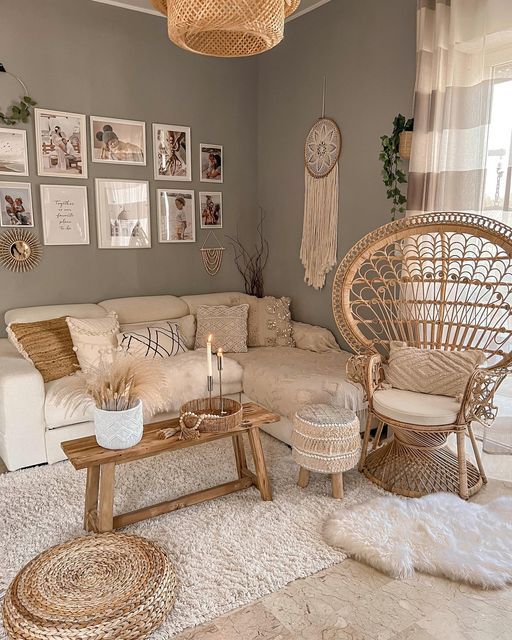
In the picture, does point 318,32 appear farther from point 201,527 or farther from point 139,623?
point 139,623

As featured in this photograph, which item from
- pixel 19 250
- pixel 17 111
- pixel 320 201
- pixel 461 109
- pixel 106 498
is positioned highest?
pixel 17 111

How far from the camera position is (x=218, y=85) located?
177 inches

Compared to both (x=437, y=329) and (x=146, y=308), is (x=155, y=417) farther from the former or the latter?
(x=437, y=329)

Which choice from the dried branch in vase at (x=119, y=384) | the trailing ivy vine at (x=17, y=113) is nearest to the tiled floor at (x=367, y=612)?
the dried branch in vase at (x=119, y=384)

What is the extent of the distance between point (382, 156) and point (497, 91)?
75 cm

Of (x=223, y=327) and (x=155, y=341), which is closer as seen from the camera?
(x=155, y=341)

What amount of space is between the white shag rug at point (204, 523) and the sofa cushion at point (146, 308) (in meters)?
1.18

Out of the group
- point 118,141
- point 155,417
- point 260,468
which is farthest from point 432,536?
point 118,141

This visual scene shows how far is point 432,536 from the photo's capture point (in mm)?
2262

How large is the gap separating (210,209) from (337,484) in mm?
2761

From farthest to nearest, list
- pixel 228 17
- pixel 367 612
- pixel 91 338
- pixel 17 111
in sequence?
pixel 17 111 → pixel 91 338 → pixel 367 612 → pixel 228 17

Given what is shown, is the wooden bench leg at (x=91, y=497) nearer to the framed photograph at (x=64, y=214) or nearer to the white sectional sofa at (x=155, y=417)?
the white sectional sofa at (x=155, y=417)

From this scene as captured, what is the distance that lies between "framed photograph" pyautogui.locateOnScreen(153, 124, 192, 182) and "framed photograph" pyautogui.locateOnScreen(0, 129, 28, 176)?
982mm

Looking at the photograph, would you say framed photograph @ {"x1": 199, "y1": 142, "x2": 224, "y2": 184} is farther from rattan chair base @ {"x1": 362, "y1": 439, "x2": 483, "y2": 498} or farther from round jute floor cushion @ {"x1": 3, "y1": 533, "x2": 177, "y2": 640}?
round jute floor cushion @ {"x1": 3, "y1": 533, "x2": 177, "y2": 640}
